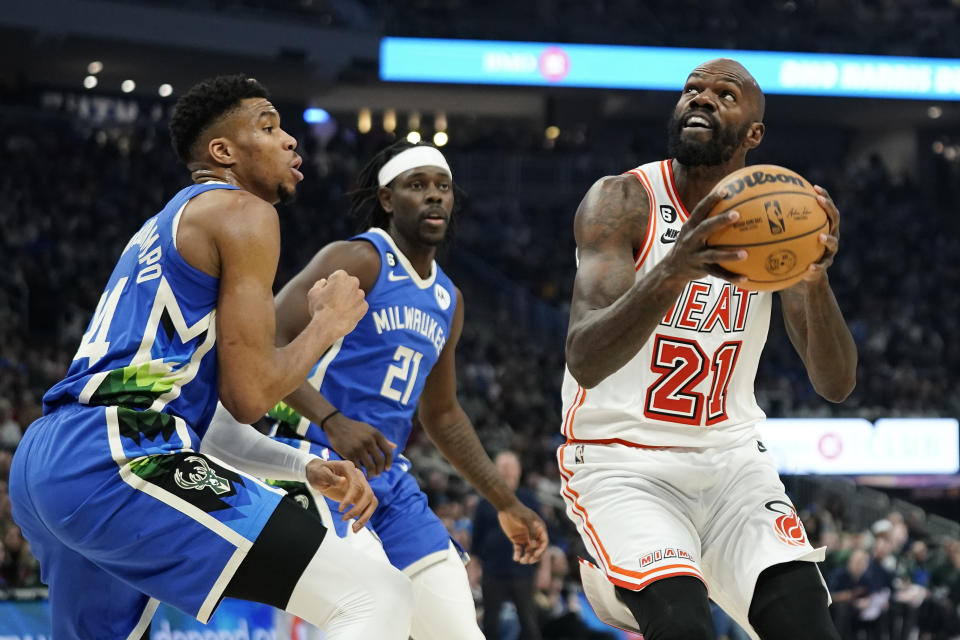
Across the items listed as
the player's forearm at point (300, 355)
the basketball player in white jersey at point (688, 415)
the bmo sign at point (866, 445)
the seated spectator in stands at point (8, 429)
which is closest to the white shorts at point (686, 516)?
the basketball player in white jersey at point (688, 415)

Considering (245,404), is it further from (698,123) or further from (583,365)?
(698,123)

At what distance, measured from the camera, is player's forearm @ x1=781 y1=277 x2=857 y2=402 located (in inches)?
148

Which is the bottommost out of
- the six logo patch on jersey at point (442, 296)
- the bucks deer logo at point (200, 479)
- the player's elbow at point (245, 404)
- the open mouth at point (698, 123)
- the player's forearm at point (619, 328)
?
the bucks deer logo at point (200, 479)

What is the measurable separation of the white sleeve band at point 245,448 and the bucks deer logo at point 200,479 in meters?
0.60

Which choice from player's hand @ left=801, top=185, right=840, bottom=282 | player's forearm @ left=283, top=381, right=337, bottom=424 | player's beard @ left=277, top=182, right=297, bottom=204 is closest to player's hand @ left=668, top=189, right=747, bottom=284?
player's hand @ left=801, top=185, right=840, bottom=282

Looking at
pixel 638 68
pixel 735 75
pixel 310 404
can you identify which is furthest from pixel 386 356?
pixel 638 68

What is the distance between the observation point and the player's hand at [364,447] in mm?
4051

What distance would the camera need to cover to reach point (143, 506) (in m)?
3.16

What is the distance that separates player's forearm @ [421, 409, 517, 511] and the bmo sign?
1159 centimetres

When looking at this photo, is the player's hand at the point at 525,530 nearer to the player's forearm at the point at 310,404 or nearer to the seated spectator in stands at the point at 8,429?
the player's forearm at the point at 310,404

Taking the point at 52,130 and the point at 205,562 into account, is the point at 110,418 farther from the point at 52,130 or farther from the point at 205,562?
the point at 52,130

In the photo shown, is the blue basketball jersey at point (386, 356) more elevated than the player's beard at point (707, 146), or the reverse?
the player's beard at point (707, 146)

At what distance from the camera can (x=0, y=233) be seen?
58.0 feet

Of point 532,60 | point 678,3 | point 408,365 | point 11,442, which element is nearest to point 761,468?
point 408,365
